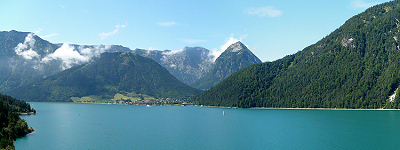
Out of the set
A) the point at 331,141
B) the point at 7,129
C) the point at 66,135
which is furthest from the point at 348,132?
the point at 7,129

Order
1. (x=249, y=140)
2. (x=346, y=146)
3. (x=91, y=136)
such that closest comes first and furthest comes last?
(x=346, y=146) < (x=249, y=140) < (x=91, y=136)

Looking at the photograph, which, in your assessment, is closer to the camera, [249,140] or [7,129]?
[7,129]

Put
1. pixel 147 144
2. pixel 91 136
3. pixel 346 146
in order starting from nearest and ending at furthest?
pixel 346 146 → pixel 147 144 → pixel 91 136

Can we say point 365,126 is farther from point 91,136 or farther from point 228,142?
point 91,136

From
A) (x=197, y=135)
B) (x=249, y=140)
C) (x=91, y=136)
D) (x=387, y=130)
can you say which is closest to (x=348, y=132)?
(x=387, y=130)

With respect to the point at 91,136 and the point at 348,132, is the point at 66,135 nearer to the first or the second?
the point at 91,136

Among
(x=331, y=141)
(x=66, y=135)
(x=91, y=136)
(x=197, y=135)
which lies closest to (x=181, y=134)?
(x=197, y=135)

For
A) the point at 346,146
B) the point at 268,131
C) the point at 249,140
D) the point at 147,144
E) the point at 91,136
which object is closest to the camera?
the point at 346,146

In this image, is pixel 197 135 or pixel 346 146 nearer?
pixel 346 146

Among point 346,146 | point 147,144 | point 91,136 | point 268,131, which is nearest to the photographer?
point 346,146
